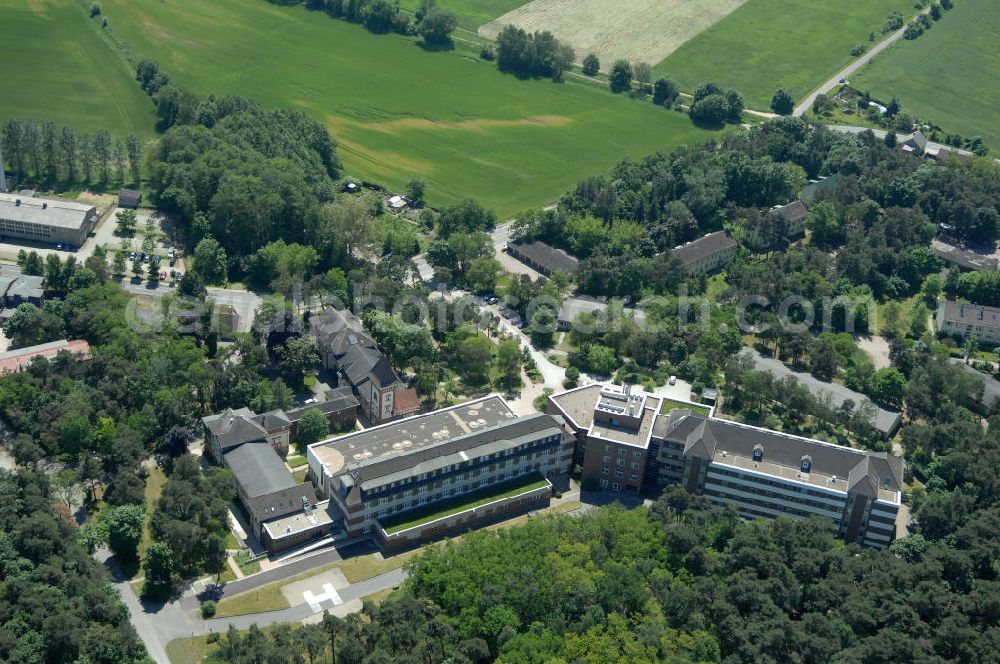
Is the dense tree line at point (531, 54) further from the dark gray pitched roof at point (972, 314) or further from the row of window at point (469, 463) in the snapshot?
the row of window at point (469, 463)

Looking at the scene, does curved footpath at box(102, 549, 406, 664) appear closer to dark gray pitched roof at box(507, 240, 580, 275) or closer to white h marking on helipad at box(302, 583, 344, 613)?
white h marking on helipad at box(302, 583, 344, 613)

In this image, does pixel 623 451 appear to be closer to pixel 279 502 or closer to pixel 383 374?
pixel 383 374

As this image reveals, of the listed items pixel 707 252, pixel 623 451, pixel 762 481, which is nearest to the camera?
pixel 762 481

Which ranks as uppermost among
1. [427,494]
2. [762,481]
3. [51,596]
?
[762,481]

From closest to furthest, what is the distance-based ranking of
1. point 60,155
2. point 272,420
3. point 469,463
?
1. point 469,463
2. point 272,420
3. point 60,155

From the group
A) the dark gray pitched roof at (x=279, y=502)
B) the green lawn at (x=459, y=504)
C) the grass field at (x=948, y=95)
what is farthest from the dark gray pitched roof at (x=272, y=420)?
the grass field at (x=948, y=95)

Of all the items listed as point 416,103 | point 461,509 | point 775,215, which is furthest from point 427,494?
point 416,103

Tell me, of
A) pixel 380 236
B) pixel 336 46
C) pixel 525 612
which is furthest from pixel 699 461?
pixel 336 46

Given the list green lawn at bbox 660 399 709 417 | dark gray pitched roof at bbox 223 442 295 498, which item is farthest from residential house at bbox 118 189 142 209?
green lawn at bbox 660 399 709 417
